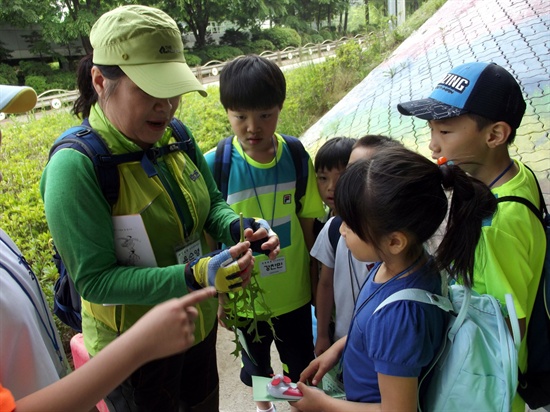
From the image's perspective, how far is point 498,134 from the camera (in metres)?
1.64

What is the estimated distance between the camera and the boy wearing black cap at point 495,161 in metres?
1.42

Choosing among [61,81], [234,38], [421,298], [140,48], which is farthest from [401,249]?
[234,38]

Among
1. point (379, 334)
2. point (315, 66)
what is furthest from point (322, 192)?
point (315, 66)

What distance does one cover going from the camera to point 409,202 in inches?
47.8

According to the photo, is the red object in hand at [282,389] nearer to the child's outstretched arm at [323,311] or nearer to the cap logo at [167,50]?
the child's outstretched arm at [323,311]

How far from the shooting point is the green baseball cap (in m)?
1.35

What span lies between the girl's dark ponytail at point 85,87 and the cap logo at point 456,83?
1367 millimetres

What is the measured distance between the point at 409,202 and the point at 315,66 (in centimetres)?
793

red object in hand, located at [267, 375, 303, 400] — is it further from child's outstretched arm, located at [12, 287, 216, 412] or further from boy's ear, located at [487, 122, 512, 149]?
boy's ear, located at [487, 122, 512, 149]

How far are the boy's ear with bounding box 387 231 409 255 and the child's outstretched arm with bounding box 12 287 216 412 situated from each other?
586mm

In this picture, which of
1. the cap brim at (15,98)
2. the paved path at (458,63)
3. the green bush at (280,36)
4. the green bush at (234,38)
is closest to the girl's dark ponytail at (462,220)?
the cap brim at (15,98)

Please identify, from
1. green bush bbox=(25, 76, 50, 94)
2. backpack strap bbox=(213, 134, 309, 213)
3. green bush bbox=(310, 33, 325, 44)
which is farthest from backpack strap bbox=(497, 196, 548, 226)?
green bush bbox=(310, 33, 325, 44)

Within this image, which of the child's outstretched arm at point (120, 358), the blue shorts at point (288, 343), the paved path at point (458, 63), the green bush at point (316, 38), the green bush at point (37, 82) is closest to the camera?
the child's outstretched arm at point (120, 358)

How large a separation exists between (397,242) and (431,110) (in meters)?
0.76
